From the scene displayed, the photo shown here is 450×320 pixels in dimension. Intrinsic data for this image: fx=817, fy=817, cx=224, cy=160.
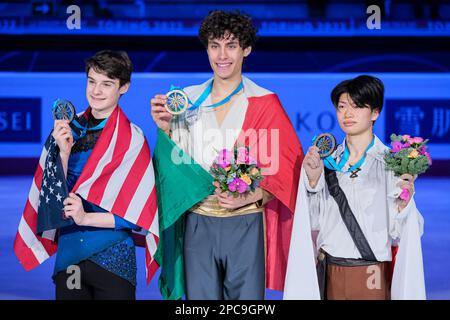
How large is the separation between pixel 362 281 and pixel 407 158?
65 cm

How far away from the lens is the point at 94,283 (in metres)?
3.94

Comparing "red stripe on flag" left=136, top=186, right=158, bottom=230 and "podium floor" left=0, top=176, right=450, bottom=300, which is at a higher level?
"red stripe on flag" left=136, top=186, right=158, bottom=230

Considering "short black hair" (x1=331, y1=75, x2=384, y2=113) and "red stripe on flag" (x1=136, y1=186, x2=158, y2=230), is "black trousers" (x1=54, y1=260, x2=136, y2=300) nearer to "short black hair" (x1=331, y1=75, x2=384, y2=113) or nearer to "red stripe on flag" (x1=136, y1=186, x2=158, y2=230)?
"red stripe on flag" (x1=136, y1=186, x2=158, y2=230)

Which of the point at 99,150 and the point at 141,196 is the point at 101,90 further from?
the point at 141,196

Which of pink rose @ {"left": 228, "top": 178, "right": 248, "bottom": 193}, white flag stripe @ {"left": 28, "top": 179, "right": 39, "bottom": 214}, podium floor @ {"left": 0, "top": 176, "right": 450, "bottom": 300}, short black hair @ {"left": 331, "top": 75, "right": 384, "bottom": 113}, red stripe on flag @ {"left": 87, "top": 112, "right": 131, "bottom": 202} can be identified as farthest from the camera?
podium floor @ {"left": 0, "top": 176, "right": 450, "bottom": 300}

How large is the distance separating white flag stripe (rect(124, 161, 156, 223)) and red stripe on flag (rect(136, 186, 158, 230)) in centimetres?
2

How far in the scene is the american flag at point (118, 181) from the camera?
3951 millimetres

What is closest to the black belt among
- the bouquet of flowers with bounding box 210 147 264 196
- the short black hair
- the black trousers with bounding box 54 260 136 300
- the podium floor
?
the bouquet of flowers with bounding box 210 147 264 196

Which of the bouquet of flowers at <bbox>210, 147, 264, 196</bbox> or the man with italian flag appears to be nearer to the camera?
the bouquet of flowers at <bbox>210, 147, 264, 196</bbox>

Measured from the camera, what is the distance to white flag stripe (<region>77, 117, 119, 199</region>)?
3.91m

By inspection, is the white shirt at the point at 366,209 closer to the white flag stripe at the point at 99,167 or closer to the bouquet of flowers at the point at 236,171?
the bouquet of flowers at the point at 236,171

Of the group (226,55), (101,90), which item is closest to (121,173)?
(101,90)
